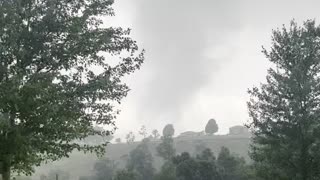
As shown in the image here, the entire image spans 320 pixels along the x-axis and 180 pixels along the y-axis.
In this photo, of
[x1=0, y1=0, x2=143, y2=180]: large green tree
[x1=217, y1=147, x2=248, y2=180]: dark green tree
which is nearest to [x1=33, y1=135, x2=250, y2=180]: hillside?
[x1=217, y1=147, x2=248, y2=180]: dark green tree

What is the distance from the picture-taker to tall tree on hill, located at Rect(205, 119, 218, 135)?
18662 centimetres

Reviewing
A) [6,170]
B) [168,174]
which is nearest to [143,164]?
[168,174]

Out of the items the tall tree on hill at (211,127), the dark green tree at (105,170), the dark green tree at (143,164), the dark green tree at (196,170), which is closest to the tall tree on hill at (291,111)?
the dark green tree at (196,170)

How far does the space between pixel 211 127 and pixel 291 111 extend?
16283 centimetres

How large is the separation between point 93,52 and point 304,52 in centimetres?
1481

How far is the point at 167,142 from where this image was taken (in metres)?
107

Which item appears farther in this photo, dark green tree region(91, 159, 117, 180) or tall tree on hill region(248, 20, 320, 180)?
dark green tree region(91, 159, 117, 180)

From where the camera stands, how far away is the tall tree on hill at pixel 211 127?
187 m

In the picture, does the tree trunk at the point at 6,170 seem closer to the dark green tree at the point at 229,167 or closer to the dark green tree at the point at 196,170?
the dark green tree at the point at 196,170

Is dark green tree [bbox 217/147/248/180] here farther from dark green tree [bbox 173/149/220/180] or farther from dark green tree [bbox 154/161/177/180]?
dark green tree [bbox 154/161/177/180]

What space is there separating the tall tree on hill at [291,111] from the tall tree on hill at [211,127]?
525 feet

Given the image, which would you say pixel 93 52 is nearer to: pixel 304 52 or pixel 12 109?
pixel 12 109

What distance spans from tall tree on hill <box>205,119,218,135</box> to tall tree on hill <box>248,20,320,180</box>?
160 meters

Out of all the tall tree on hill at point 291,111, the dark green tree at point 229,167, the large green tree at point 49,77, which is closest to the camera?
the large green tree at point 49,77
